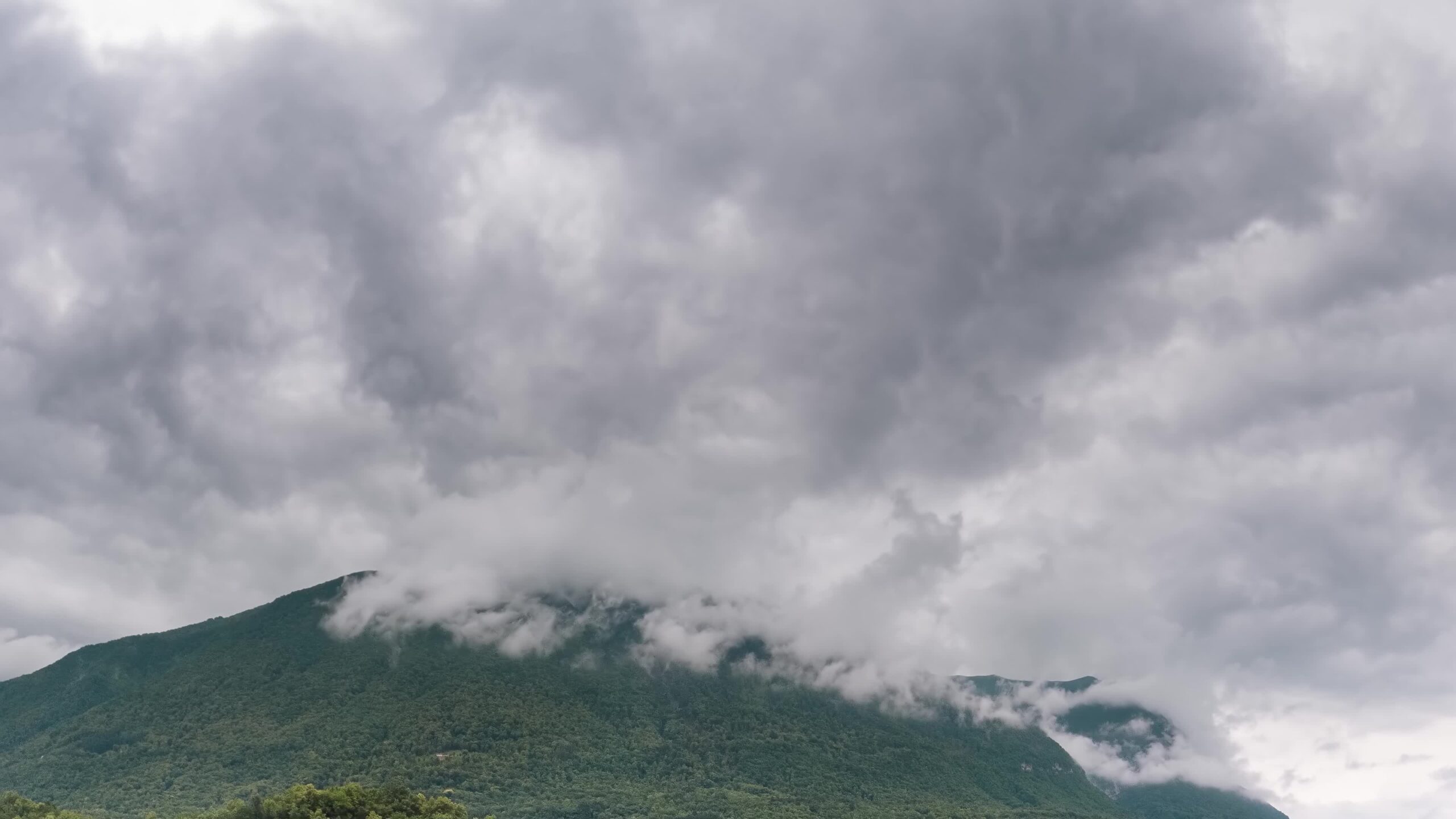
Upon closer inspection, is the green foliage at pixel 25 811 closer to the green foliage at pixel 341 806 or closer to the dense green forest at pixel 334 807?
the dense green forest at pixel 334 807

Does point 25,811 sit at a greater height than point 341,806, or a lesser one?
lesser

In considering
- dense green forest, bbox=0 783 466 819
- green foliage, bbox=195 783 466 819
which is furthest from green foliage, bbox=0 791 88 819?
green foliage, bbox=195 783 466 819

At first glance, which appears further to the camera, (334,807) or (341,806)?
(341,806)

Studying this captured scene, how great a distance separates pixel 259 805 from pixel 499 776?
11110 cm

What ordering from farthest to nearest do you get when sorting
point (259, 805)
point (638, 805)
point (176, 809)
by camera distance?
point (638, 805), point (176, 809), point (259, 805)

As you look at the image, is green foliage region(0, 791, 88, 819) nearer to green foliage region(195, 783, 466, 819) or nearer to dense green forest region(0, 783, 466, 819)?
dense green forest region(0, 783, 466, 819)

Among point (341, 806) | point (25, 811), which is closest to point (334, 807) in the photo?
point (341, 806)

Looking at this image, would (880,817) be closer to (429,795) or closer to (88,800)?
(429,795)

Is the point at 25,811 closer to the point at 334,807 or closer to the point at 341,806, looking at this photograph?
the point at 334,807

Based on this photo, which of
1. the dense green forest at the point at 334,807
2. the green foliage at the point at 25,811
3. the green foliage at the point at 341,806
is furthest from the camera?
the green foliage at the point at 25,811

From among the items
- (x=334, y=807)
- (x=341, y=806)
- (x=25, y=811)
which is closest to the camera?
(x=334, y=807)

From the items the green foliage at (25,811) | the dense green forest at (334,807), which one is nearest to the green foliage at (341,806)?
the dense green forest at (334,807)

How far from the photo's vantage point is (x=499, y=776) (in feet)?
643

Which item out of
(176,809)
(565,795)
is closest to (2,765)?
(176,809)
